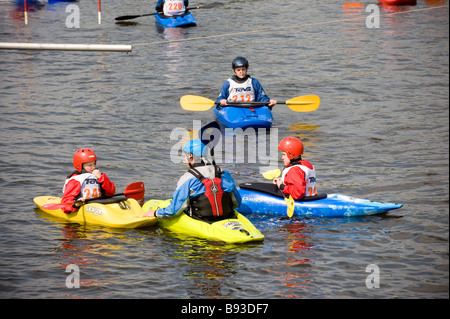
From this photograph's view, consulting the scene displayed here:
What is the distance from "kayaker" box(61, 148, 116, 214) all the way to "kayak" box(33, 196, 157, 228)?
14 cm

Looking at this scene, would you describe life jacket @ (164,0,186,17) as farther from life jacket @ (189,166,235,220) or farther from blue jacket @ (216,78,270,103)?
life jacket @ (189,166,235,220)

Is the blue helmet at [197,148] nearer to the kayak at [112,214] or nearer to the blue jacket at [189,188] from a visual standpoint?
the blue jacket at [189,188]

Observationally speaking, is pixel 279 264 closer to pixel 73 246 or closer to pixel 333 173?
pixel 73 246

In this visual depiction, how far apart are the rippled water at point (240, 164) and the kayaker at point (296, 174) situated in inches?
17.2

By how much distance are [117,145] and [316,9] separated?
1463 centimetres

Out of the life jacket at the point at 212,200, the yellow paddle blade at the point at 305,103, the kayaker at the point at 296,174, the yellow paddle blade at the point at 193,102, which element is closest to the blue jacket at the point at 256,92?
the yellow paddle blade at the point at 193,102

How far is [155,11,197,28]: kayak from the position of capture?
23359 millimetres

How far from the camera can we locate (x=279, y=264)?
8.60m

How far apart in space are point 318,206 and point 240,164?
2931 mm

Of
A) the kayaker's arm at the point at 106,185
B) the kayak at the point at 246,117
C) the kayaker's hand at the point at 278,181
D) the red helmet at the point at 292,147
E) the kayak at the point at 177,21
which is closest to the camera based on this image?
the kayaker's arm at the point at 106,185

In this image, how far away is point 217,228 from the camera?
9047 mm

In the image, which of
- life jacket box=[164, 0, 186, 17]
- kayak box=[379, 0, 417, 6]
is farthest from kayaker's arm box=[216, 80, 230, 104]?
kayak box=[379, 0, 417, 6]

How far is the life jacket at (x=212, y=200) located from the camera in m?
9.06
